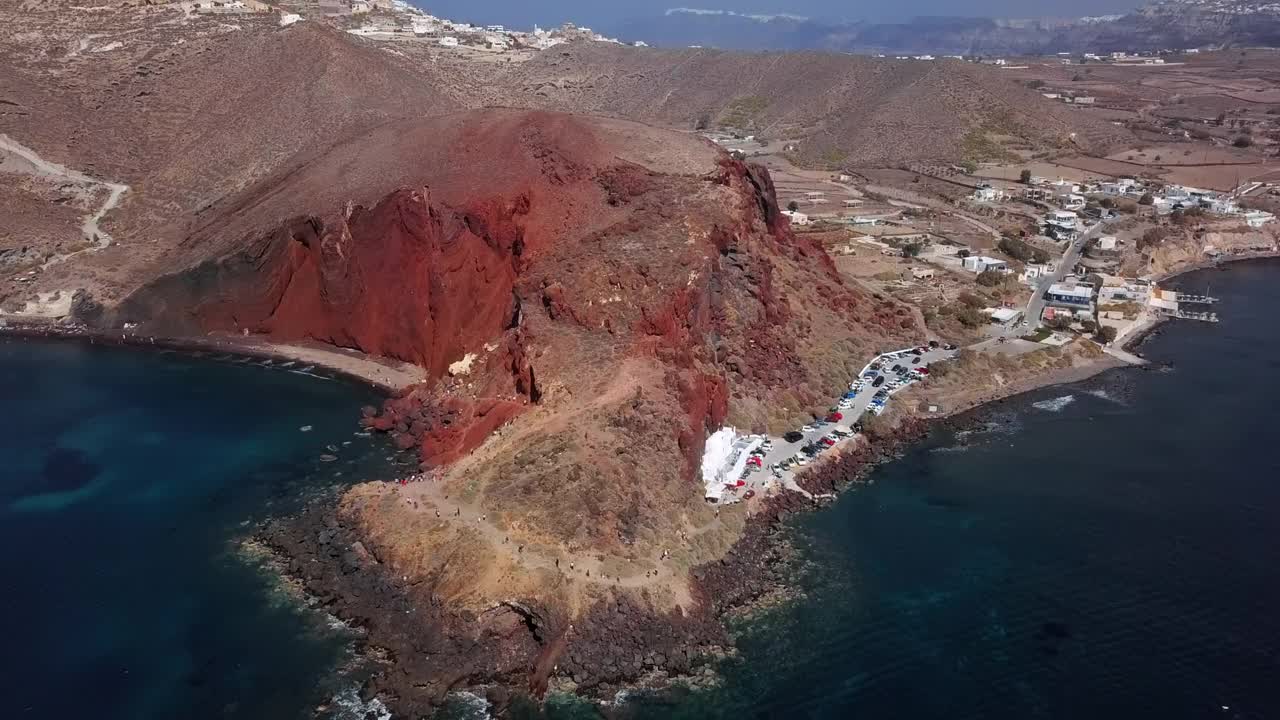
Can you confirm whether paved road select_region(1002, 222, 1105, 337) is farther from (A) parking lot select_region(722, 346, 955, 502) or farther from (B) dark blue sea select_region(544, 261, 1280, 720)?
(B) dark blue sea select_region(544, 261, 1280, 720)

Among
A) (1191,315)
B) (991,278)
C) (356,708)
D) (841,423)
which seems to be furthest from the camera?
(991,278)

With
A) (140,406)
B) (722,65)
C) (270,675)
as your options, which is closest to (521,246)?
(140,406)

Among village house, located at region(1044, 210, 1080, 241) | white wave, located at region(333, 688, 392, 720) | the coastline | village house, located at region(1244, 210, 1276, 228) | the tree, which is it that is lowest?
the coastline

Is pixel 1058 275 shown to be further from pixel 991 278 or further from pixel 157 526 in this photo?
pixel 157 526

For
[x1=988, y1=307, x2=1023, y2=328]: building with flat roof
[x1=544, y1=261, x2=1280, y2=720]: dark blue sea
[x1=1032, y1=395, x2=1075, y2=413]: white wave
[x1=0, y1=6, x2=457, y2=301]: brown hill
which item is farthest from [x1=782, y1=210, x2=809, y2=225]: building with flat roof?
[x1=544, y1=261, x2=1280, y2=720]: dark blue sea

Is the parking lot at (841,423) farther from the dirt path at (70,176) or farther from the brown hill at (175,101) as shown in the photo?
the dirt path at (70,176)

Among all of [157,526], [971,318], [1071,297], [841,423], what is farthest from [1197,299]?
[157,526]
